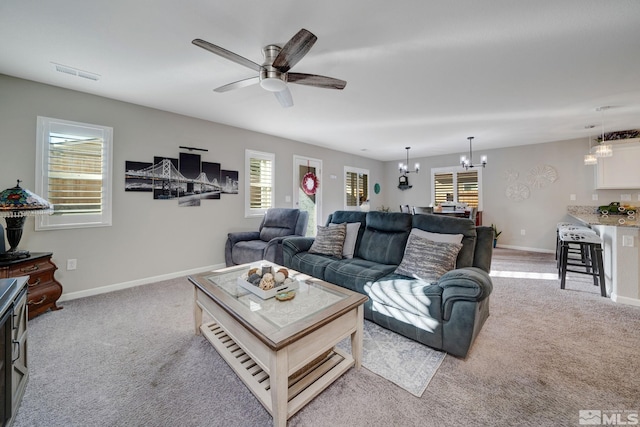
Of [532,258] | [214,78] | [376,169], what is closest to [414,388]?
[214,78]

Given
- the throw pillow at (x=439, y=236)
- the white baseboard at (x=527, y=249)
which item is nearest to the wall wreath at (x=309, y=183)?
the throw pillow at (x=439, y=236)

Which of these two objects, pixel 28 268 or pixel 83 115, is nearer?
pixel 28 268

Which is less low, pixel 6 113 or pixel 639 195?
pixel 6 113

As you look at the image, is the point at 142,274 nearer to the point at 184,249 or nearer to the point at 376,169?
the point at 184,249

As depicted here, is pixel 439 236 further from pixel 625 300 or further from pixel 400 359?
pixel 625 300

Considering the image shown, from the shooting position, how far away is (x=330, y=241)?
121 inches

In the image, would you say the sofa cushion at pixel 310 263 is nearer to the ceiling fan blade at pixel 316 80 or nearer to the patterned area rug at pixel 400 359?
the patterned area rug at pixel 400 359

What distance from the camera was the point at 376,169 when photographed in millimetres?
7914

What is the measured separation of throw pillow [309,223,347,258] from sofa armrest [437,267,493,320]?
1348mm

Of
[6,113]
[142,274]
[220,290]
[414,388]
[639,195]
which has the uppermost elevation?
[6,113]

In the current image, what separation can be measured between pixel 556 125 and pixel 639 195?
228 cm

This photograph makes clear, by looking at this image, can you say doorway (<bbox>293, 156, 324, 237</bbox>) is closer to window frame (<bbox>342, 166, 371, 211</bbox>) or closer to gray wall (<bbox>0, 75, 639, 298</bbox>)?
gray wall (<bbox>0, 75, 639, 298</bbox>)

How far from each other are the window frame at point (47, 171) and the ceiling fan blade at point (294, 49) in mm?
2642

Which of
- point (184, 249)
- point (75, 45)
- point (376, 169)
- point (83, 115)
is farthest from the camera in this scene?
point (376, 169)
